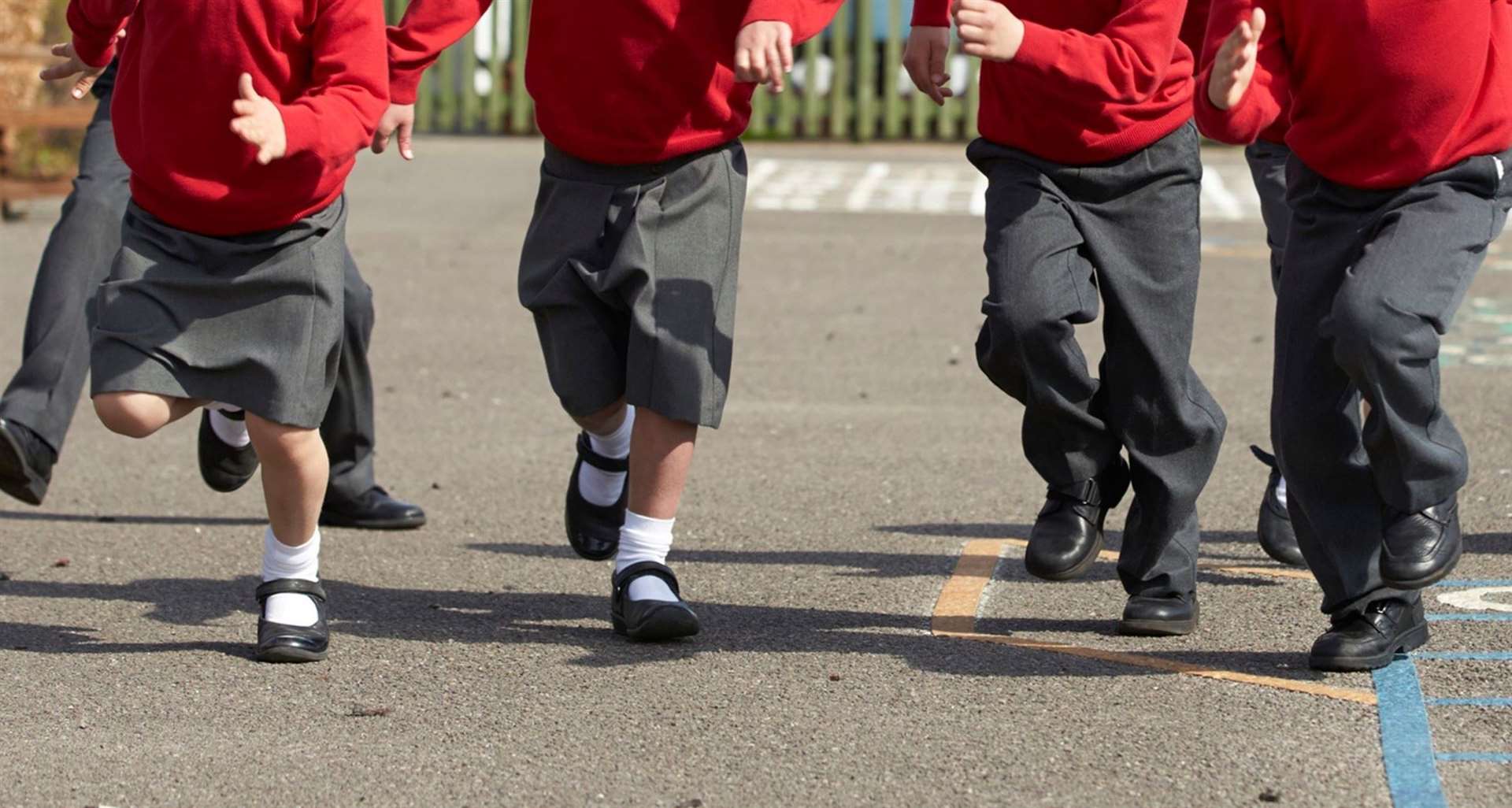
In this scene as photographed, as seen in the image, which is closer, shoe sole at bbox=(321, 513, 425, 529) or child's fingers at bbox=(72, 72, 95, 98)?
child's fingers at bbox=(72, 72, 95, 98)

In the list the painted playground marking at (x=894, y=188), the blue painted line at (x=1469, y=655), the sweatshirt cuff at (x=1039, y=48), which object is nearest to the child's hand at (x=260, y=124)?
the sweatshirt cuff at (x=1039, y=48)

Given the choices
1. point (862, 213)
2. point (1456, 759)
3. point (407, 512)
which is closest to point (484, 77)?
point (862, 213)

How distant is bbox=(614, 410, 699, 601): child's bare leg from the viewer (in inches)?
190

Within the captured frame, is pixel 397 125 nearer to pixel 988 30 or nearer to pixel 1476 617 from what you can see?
pixel 988 30

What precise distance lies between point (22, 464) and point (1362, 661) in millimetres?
3408

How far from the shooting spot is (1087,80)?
14.4 feet

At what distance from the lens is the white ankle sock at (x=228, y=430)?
5.46 metres

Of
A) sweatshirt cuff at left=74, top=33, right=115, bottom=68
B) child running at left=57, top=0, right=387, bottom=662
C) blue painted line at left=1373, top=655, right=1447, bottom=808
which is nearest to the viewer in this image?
blue painted line at left=1373, top=655, right=1447, bottom=808

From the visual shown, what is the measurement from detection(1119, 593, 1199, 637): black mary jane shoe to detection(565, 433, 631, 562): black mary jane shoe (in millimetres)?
1300

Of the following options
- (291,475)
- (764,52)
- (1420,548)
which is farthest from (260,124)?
(1420,548)

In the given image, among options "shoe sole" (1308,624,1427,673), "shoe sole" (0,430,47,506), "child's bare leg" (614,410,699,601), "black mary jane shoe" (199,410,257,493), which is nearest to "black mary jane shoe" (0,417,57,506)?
"shoe sole" (0,430,47,506)

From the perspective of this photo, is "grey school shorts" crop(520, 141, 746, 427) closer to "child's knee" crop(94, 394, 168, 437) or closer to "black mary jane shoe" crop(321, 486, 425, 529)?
"child's knee" crop(94, 394, 168, 437)

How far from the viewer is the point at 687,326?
15.7ft

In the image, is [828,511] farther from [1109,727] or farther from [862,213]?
[862,213]
